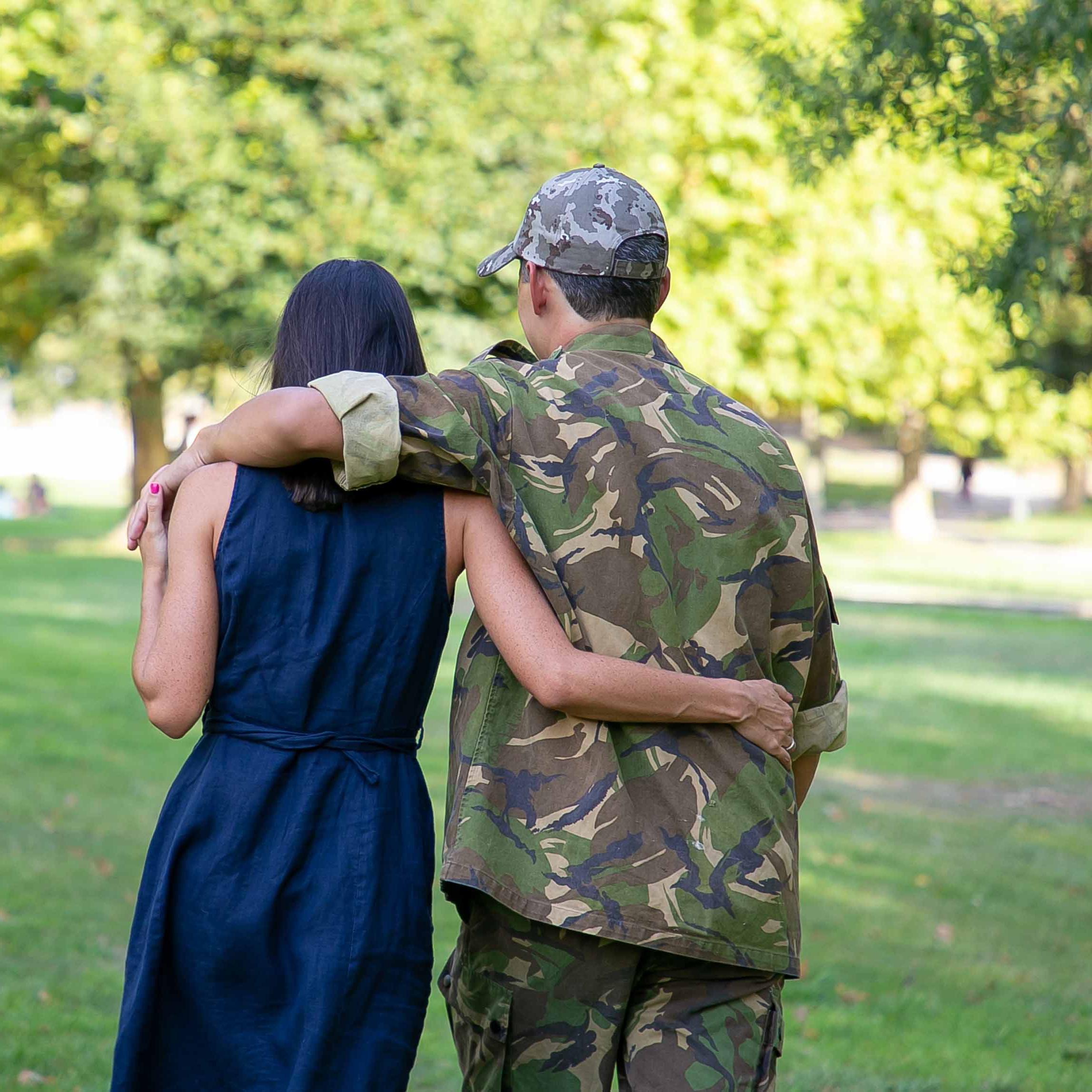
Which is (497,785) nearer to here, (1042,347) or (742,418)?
(742,418)

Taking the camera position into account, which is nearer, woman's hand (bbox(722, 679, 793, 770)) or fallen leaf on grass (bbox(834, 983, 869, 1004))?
woman's hand (bbox(722, 679, 793, 770))

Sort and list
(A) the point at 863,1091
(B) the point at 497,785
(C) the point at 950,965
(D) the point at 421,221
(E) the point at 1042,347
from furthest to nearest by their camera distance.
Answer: (D) the point at 421,221 < (E) the point at 1042,347 < (C) the point at 950,965 < (A) the point at 863,1091 < (B) the point at 497,785

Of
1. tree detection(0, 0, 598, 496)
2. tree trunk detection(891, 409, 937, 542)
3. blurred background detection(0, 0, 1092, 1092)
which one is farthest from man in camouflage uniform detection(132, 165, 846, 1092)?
tree trunk detection(891, 409, 937, 542)

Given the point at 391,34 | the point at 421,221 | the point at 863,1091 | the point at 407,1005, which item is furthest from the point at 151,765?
the point at 391,34

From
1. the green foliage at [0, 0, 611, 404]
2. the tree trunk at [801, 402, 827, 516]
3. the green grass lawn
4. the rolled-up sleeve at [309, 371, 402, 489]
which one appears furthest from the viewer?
the tree trunk at [801, 402, 827, 516]

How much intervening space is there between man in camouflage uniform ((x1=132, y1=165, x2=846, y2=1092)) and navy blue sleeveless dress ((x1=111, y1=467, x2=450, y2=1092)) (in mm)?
127

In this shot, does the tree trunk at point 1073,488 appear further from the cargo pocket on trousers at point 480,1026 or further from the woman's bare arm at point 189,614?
the woman's bare arm at point 189,614

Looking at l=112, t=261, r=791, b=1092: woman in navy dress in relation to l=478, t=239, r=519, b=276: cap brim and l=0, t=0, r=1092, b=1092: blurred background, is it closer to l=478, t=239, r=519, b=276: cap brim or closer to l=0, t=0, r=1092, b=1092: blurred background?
l=478, t=239, r=519, b=276: cap brim

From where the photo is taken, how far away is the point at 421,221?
21.1 m

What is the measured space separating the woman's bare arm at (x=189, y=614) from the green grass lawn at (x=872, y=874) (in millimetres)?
2648

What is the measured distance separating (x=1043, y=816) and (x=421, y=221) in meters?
14.1

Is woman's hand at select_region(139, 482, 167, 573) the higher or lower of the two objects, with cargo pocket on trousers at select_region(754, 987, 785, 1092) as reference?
higher

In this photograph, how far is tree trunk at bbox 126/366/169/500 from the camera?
87.7ft

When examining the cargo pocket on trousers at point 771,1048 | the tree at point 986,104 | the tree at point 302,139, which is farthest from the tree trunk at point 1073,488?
the cargo pocket on trousers at point 771,1048
